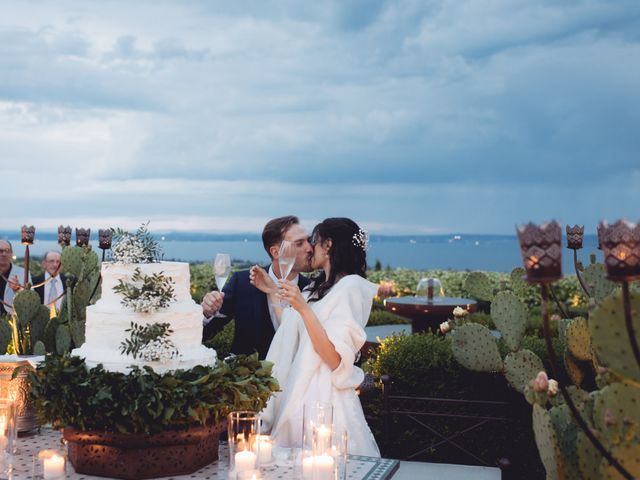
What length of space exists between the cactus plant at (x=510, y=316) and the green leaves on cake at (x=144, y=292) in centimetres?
254

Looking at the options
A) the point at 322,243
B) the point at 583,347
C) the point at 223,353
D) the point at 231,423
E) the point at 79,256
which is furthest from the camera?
the point at 223,353

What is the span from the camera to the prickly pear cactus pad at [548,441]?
120 inches

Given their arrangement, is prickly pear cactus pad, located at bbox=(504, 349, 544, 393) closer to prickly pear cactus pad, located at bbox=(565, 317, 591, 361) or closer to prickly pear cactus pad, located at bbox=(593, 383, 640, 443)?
prickly pear cactus pad, located at bbox=(565, 317, 591, 361)

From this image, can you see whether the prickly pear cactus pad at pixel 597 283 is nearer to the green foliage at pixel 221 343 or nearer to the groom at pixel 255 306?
the groom at pixel 255 306

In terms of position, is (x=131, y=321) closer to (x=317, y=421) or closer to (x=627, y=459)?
(x=317, y=421)

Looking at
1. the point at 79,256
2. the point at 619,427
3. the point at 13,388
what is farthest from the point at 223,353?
the point at 619,427

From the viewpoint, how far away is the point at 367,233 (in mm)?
4930

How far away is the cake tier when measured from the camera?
3.54 metres

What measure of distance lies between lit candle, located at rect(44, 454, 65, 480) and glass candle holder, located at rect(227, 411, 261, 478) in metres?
0.77

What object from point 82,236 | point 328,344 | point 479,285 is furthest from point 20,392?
point 479,285

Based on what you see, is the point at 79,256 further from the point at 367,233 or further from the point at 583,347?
the point at 583,347

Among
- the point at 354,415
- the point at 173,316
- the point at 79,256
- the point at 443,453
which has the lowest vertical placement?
the point at 443,453

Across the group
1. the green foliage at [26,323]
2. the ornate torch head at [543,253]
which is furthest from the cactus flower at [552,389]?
the green foliage at [26,323]

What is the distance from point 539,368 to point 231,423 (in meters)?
2.71
